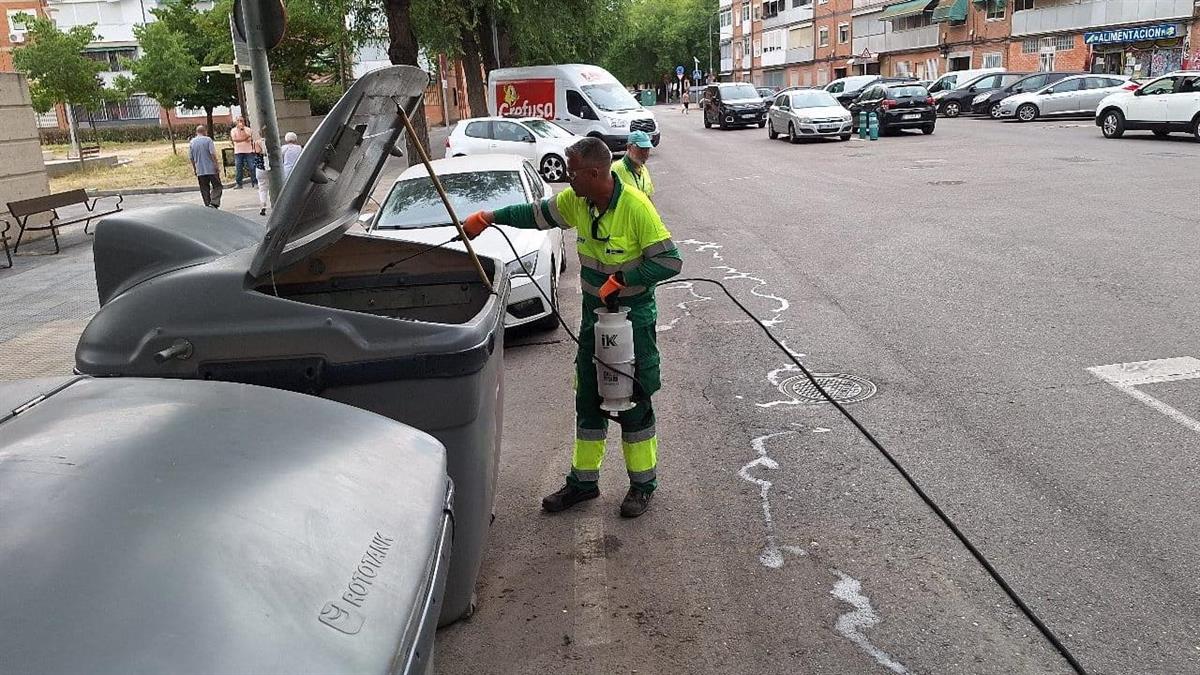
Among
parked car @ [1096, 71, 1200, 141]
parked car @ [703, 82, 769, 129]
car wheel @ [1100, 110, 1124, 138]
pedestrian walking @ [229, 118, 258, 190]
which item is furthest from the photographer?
parked car @ [703, 82, 769, 129]

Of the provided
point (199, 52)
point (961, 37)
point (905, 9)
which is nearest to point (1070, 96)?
point (961, 37)

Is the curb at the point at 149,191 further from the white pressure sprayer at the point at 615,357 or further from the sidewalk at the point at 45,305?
the white pressure sprayer at the point at 615,357

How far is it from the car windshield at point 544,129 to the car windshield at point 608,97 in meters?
3.85

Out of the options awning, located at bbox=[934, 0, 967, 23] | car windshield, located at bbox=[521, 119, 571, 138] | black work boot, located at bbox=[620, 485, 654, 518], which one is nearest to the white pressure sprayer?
black work boot, located at bbox=[620, 485, 654, 518]

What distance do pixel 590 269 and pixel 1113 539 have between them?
8.43 feet

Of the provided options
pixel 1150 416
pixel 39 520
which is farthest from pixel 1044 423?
pixel 39 520

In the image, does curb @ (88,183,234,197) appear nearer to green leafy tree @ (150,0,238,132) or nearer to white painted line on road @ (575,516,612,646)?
green leafy tree @ (150,0,238,132)

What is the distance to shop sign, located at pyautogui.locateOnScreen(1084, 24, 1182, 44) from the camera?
124ft

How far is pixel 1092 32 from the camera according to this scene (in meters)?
Result: 41.6

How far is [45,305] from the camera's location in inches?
397

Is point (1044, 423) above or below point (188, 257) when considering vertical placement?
below

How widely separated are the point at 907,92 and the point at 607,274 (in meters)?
26.7

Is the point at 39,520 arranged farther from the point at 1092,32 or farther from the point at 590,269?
the point at 1092,32

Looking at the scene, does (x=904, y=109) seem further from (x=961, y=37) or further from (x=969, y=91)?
(x=961, y=37)
